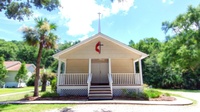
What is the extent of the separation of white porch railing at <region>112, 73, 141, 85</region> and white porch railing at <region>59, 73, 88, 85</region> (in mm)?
2627

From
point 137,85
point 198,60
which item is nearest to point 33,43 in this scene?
point 137,85

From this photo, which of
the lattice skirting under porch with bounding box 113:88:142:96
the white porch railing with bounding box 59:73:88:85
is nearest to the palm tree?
the white porch railing with bounding box 59:73:88:85

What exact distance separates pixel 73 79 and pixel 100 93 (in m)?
3.19

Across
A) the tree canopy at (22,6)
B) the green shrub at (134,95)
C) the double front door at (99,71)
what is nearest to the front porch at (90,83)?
the green shrub at (134,95)

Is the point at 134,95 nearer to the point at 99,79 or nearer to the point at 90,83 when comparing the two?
the point at 90,83

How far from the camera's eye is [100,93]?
492 inches

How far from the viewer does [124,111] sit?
8297mm

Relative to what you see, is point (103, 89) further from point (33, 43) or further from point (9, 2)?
point (9, 2)

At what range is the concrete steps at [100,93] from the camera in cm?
1210

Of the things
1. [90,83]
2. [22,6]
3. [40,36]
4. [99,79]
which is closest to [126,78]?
[99,79]

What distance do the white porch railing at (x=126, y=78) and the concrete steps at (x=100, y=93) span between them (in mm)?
1416

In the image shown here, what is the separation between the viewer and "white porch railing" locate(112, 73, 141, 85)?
1404 centimetres

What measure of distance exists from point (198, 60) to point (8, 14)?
35.4ft

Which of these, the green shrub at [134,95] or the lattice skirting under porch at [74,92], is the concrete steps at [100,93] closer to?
the lattice skirting under porch at [74,92]
